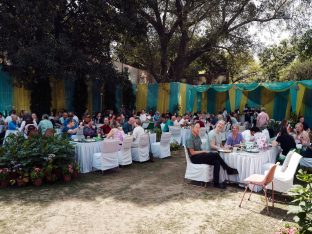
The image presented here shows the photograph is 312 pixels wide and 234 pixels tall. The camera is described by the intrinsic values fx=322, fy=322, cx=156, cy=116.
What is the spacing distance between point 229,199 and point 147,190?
64.3 inches

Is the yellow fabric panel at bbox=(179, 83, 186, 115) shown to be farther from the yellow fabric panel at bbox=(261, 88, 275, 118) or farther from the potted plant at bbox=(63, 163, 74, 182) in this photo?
the potted plant at bbox=(63, 163, 74, 182)

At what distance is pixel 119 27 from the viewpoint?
16.1 m

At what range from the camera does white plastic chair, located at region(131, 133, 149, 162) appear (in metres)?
9.15

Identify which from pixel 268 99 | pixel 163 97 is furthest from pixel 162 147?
pixel 268 99

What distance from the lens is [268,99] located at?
18.6 meters

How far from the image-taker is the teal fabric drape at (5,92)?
1484 cm

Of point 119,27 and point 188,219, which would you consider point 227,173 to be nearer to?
point 188,219

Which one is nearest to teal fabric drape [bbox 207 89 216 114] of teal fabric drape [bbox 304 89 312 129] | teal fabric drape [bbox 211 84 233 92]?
teal fabric drape [bbox 211 84 233 92]

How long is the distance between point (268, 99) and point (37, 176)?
1518 centimetres

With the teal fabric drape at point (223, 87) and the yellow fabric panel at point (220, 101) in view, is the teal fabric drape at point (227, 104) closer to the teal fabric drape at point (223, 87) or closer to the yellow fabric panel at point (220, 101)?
the yellow fabric panel at point (220, 101)

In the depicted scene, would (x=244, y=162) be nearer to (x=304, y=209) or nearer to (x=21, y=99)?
(x=304, y=209)

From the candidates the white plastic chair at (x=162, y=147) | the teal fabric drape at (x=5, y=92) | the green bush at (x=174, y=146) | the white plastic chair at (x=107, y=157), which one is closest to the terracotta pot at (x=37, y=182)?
the white plastic chair at (x=107, y=157)

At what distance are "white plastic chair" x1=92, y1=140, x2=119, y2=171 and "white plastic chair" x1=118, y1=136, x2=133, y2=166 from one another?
1.34ft

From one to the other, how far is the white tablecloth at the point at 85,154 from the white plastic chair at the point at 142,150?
133cm
